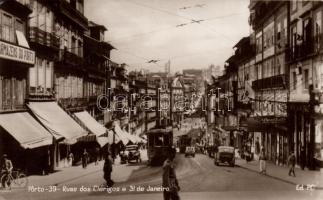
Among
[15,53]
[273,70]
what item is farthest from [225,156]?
[15,53]

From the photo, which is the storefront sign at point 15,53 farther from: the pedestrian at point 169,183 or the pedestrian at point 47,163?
the pedestrian at point 169,183

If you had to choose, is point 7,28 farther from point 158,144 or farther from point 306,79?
point 158,144

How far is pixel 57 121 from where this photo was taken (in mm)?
25812

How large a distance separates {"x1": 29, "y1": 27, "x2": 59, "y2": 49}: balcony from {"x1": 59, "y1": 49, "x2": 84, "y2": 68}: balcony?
182cm

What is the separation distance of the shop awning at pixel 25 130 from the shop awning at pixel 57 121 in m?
0.46

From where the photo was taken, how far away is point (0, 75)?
2145 cm

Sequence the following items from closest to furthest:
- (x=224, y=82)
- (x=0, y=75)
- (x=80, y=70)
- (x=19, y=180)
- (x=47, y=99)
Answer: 1. (x=19, y=180)
2. (x=0, y=75)
3. (x=47, y=99)
4. (x=80, y=70)
5. (x=224, y=82)

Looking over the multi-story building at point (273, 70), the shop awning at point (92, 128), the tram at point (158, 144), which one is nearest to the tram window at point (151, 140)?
the tram at point (158, 144)

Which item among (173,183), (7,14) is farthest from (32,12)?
(173,183)

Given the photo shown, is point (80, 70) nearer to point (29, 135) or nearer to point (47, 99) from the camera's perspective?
point (47, 99)

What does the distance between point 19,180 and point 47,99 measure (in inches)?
321

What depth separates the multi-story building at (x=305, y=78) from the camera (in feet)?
81.3

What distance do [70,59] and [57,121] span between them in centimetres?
692

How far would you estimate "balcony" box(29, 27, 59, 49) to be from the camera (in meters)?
24.0
